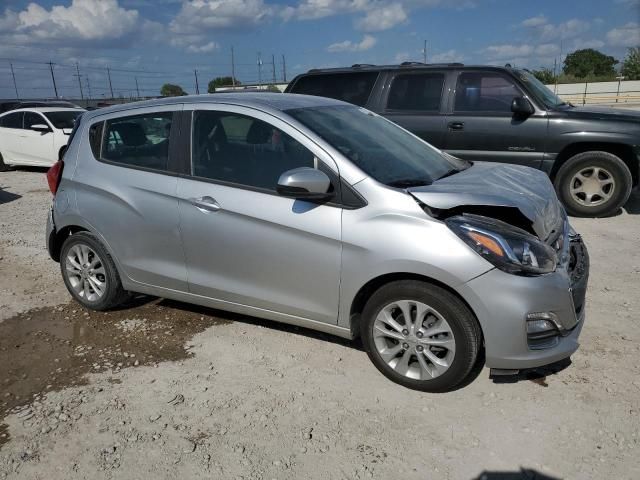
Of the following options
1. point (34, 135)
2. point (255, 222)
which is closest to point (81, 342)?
point (255, 222)

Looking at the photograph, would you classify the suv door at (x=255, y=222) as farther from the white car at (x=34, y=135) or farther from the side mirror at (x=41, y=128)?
the side mirror at (x=41, y=128)

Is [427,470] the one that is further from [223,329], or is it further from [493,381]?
[223,329]

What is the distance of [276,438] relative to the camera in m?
2.89

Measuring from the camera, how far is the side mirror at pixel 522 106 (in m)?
6.86

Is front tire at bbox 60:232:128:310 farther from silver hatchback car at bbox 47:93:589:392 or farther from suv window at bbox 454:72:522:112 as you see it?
suv window at bbox 454:72:522:112

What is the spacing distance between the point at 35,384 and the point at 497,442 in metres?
2.87

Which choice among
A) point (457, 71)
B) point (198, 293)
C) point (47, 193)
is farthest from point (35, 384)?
point (47, 193)

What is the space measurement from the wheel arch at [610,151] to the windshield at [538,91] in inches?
24.9

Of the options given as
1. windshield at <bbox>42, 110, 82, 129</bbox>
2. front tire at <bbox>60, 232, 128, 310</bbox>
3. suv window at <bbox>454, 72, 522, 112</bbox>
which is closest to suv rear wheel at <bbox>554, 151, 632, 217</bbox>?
suv window at <bbox>454, 72, 522, 112</bbox>

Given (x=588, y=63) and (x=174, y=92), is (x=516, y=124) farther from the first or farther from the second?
(x=588, y=63)

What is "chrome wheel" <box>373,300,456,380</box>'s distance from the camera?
307cm

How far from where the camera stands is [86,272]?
450cm

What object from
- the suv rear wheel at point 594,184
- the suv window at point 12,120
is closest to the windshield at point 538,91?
the suv rear wheel at point 594,184

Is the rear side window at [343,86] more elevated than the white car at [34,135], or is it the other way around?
the rear side window at [343,86]
